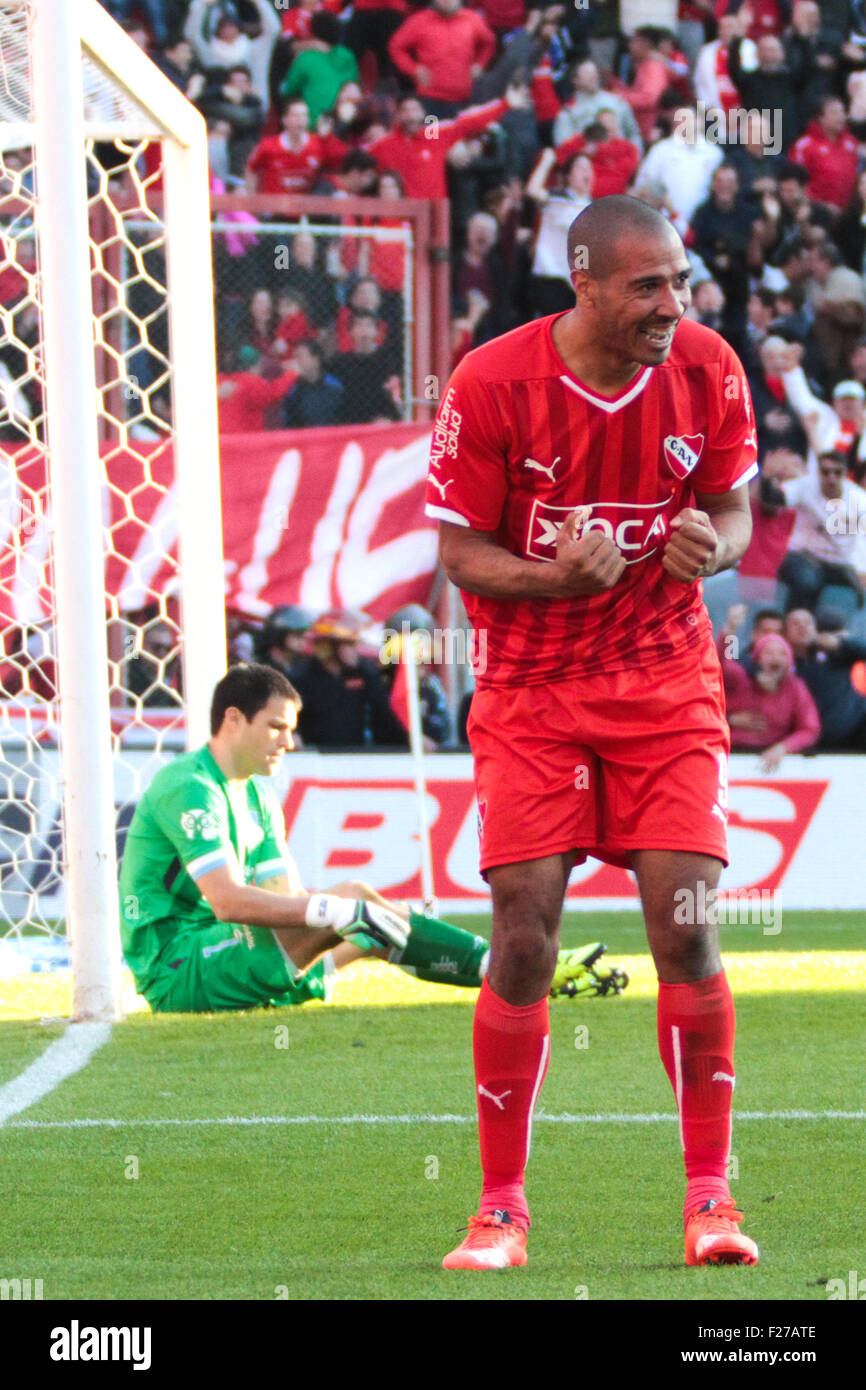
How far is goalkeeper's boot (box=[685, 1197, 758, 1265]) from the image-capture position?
11.1ft

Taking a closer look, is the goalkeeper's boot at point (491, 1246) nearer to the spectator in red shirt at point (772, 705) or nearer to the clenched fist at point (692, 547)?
the clenched fist at point (692, 547)

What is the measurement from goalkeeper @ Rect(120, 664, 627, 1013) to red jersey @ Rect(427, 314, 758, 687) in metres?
2.86

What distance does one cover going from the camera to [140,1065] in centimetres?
580

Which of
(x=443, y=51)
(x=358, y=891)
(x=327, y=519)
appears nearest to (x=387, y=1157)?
(x=358, y=891)

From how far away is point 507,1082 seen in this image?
367 cm

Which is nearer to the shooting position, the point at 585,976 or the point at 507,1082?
the point at 507,1082

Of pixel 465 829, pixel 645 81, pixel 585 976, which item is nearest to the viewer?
pixel 585 976

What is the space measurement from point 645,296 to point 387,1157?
2.07 metres

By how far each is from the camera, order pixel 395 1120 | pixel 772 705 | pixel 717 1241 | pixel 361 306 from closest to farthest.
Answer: pixel 717 1241 < pixel 395 1120 < pixel 361 306 < pixel 772 705

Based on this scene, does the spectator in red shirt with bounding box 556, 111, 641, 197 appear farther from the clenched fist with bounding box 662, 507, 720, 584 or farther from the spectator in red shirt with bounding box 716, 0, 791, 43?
the clenched fist with bounding box 662, 507, 720, 584

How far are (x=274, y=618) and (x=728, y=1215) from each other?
313 inches

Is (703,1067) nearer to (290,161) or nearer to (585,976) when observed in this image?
(585,976)

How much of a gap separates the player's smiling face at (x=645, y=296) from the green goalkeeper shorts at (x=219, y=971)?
356 cm

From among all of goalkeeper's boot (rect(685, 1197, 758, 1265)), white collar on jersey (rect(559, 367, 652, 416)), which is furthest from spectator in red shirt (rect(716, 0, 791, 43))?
goalkeeper's boot (rect(685, 1197, 758, 1265))
